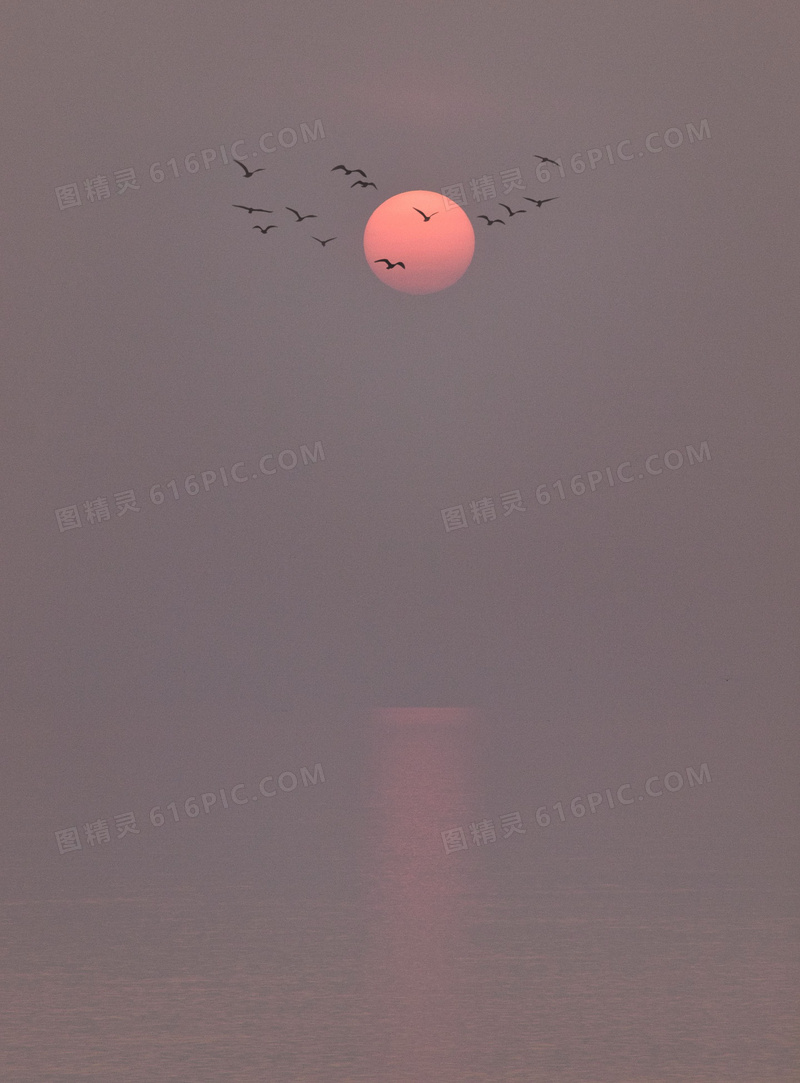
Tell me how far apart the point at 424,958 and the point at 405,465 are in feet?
10.7

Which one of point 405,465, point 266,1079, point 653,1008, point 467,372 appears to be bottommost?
point 653,1008

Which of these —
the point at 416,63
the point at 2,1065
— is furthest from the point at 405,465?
the point at 2,1065

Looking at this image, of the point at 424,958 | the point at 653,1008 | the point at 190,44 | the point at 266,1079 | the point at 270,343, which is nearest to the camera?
the point at 266,1079

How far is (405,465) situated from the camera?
479 cm

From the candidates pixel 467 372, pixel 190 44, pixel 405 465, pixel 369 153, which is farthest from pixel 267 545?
pixel 190 44

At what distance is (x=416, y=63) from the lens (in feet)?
14.5

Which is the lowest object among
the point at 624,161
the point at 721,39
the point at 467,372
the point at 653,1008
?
the point at 653,1008

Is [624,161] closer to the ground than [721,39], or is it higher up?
closer to the ground

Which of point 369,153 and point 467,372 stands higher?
point 369,153

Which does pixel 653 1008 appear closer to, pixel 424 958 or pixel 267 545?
pixel 424 958

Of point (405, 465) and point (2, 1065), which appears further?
point (405, 465)

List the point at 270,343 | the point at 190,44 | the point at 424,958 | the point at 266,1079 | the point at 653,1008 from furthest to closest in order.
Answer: the point at 270,343
the point at 190,44
the point at 424,958
the point at 653,1008
the point at 266,1079

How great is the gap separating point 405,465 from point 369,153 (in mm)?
1216

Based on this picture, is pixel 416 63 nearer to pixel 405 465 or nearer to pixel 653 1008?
pixel 405 465
